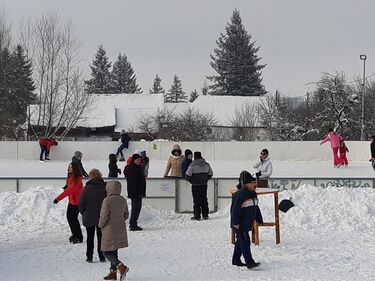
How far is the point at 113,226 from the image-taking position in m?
7.61

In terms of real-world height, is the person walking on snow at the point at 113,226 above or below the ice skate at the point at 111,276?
above

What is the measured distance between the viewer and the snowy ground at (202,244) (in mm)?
7703

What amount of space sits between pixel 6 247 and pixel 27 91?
149 ft

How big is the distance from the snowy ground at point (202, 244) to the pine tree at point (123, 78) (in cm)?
7521

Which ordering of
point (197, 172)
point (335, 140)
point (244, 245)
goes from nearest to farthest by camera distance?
1. point (244, 245)
2. point (197, 172)
3. point (335, 140)

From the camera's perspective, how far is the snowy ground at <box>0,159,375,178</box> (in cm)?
2158

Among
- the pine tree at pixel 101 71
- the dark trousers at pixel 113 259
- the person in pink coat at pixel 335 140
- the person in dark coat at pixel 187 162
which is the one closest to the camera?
the dark trousers at pixel 113 259

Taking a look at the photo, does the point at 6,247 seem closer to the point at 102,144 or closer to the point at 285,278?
the point at 285,278

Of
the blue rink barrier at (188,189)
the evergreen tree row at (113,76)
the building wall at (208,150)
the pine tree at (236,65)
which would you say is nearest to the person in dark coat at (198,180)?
the blue rink barrier at (188,189)

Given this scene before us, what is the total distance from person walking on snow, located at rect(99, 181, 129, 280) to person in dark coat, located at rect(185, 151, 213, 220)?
4848 mm

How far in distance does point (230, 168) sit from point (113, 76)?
66.7 meters

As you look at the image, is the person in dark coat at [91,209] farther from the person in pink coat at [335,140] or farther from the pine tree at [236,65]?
the pine tree at [236,65]

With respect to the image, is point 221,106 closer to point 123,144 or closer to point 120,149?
point 123,144

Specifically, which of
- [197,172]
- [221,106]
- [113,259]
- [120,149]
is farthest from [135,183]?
[221,106]
